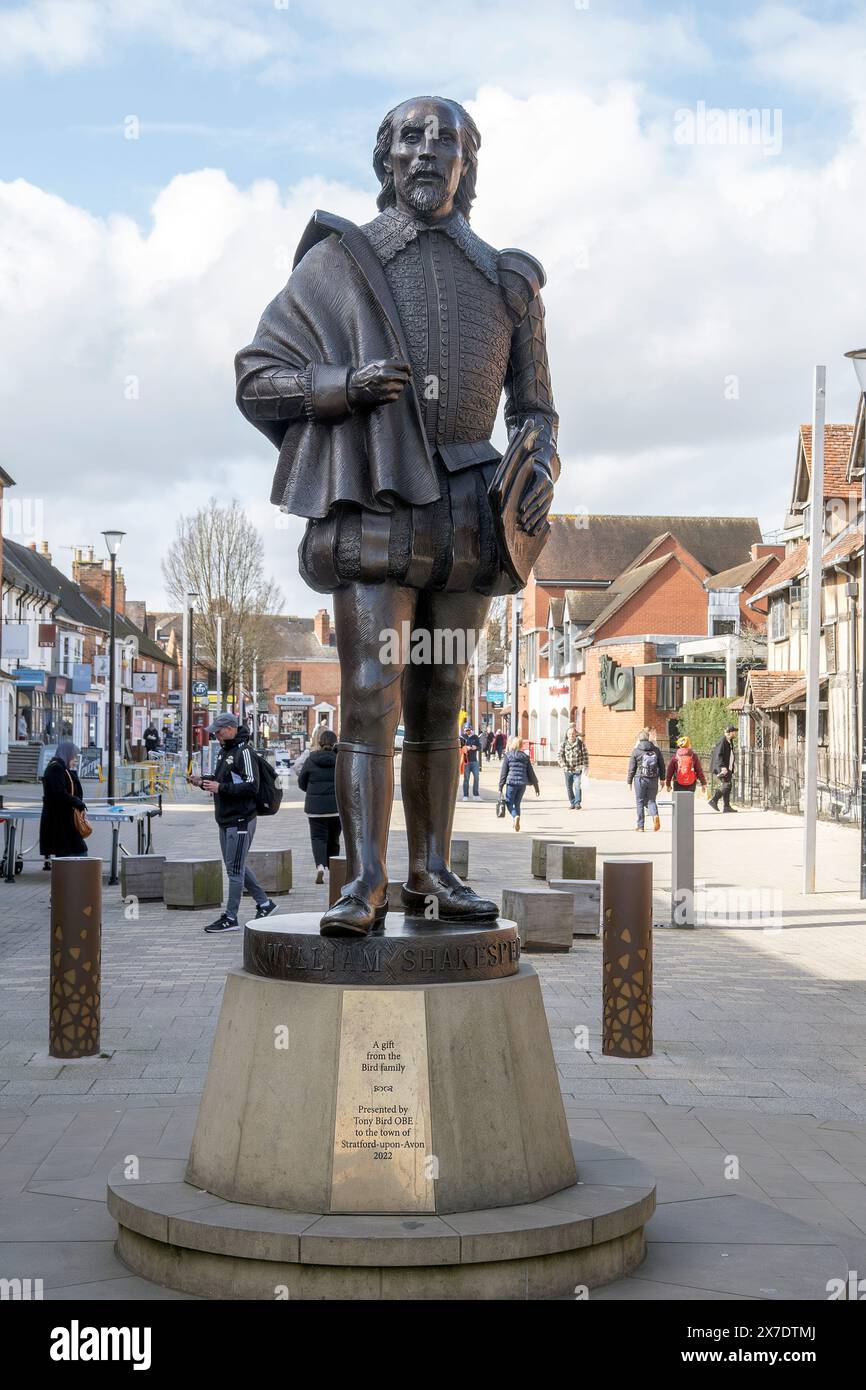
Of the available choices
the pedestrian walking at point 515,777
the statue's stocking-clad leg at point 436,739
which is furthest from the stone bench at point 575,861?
the statue's stocking-clad leg at point 436,739

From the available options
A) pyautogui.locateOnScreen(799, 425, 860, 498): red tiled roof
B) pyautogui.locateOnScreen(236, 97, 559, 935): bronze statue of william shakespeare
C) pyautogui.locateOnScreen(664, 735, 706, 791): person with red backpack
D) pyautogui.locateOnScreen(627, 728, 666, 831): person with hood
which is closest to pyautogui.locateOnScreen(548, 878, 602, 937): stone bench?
pyautogui.locateOnScreen(236, 97, 559, 935): bronze statue of william shakespeare

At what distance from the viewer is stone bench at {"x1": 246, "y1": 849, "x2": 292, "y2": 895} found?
15.9 m

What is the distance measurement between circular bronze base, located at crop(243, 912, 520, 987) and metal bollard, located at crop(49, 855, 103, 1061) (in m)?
3.46

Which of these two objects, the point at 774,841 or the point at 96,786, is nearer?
the point at 774,841

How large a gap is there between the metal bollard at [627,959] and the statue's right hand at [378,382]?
407 cm

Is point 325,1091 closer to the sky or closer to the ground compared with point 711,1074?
closer to the sky

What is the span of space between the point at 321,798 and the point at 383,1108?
38.1 feet

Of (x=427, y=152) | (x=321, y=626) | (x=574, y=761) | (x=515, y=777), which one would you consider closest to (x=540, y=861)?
(x=515, y=777)

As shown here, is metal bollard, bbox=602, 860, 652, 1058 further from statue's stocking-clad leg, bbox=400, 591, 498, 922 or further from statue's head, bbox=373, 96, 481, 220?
statue's head, bbox=373, 96, 481, 220

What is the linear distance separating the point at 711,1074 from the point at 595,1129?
1.68 meters

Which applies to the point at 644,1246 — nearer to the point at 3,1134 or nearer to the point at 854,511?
the point at 3,1134

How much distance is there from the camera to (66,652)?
6988 cm

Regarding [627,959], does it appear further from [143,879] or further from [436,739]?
[143,879]
